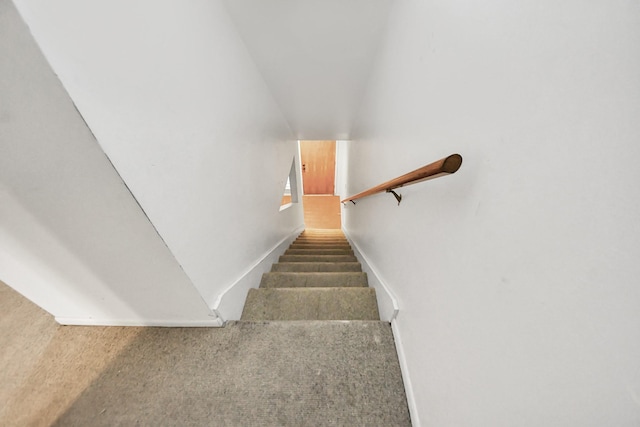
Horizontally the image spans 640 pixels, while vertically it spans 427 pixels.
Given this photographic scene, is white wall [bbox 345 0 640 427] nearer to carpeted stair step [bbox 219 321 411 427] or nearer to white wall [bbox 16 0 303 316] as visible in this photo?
carpeted stair step [bbox 219 321 411 427]

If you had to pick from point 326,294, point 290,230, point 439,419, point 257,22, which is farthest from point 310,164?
point 439,419

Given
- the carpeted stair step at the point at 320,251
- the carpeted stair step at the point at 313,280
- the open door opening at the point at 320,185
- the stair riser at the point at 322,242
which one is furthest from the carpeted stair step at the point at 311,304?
the open door opening at the point at 320,185

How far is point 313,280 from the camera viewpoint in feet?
5.64

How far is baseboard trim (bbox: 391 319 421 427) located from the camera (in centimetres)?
74

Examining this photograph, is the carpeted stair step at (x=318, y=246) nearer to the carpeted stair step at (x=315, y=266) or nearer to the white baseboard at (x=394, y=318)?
the carpeted stair step at (x=315, y=266)

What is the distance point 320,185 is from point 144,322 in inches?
231

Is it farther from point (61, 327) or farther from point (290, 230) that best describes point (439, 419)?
point (290, 230)

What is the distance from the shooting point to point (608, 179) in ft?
0.85

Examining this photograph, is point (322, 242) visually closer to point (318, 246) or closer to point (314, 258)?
point (318, 246)

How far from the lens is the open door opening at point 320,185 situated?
18.5 ft

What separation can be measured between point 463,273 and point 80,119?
1.10 meters

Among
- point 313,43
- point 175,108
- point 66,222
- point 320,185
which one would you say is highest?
point 313,43

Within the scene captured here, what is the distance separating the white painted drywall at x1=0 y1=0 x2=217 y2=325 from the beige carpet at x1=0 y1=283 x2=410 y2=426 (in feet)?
0.39

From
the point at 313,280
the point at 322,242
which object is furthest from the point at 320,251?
the point at 313,280
